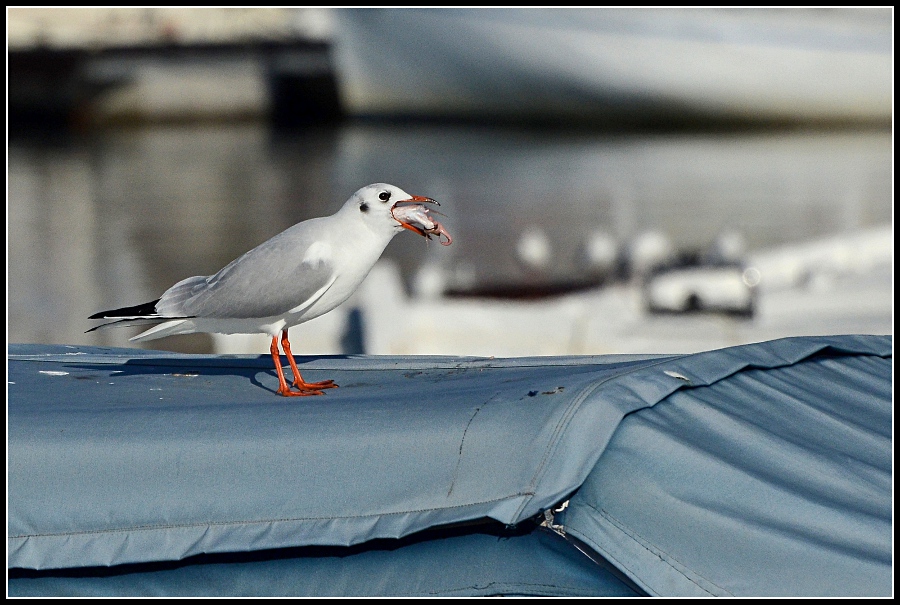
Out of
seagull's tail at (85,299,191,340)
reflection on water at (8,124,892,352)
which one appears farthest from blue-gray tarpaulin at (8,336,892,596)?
reflection on water at (8,124,892,352)

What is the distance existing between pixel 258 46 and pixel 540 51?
7.05 metres

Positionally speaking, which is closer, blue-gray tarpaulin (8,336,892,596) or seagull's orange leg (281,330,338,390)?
blue-gray tarpaulin (8,336,892,596)

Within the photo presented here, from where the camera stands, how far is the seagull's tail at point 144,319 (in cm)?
243

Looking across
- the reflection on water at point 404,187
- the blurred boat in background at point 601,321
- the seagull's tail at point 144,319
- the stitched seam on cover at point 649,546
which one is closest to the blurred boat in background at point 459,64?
the reflection on water at point 404,187

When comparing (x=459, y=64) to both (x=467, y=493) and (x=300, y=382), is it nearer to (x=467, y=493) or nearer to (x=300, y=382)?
(x=300, y=382)

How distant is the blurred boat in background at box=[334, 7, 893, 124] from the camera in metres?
23.4

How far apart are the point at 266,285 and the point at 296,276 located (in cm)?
7

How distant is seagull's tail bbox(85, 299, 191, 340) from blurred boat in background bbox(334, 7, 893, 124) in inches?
825

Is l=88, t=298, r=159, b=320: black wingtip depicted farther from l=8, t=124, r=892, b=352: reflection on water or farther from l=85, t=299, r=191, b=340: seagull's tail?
l=8, t=124, r=892, b=352: reflection on water

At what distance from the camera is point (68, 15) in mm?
26953

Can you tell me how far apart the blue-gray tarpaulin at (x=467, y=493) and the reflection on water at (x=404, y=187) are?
611 centimetres

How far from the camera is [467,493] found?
73.6 inches

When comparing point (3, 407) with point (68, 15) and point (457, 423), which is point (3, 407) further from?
point (68, 15)

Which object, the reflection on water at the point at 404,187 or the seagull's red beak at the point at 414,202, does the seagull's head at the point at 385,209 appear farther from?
the reflection on water at the point at 404,187
